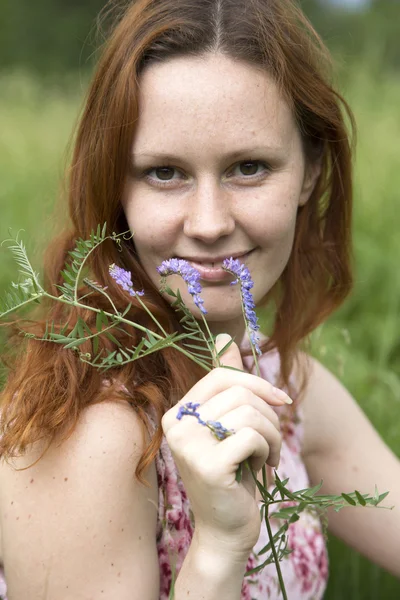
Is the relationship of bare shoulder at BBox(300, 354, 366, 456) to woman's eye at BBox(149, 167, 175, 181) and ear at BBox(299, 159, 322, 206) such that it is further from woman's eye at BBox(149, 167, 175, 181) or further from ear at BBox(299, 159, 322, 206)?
woman's eye at BBox(149, 167, 175, 181)

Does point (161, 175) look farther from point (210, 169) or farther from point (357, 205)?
point (357, 205)

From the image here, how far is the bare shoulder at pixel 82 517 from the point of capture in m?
1.53

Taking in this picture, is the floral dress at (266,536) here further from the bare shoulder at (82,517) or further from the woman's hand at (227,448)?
the woman's hand at (227,448)

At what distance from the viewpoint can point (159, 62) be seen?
172cm

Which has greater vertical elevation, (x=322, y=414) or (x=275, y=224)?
(x=275, y=224)

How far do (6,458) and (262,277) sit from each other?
65cm

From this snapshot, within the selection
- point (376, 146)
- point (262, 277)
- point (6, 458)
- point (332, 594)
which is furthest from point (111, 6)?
point (376, 146)

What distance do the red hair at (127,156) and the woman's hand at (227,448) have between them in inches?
11.3

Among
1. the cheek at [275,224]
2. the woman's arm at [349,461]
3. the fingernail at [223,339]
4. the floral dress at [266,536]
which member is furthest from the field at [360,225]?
the fingernail at [223,339]

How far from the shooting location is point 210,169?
1680 millimetres

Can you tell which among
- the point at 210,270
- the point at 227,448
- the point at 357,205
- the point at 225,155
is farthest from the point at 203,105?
the point at 357,205

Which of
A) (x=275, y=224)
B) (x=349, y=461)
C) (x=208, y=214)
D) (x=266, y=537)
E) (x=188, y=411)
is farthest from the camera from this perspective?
(x=349, y=461)

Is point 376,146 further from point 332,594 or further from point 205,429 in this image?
point 205,429

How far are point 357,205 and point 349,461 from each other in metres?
2.26
